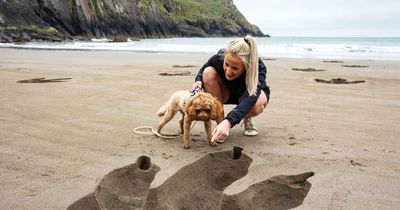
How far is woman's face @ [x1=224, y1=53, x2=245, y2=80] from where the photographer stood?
12.0ft

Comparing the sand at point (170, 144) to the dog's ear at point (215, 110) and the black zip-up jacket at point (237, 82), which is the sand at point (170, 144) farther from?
the black zip-up jacket at point (237, 82)

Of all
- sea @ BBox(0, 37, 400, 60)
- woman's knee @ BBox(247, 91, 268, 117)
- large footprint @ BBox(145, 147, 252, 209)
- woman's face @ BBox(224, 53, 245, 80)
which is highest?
woman's face @ BBox(224, 53, 245, 80)

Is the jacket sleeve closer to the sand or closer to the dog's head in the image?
the dog's head

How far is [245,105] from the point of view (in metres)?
3.61

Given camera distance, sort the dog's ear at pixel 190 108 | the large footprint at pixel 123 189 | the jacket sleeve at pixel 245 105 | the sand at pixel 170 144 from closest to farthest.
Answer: the large footprint at pixel 123 189
the sand at pixel 170 144
the jacket sleeve at pixel 245 105
the dog's ear at pixel 190 108

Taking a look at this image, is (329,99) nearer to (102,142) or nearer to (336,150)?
(336,150)

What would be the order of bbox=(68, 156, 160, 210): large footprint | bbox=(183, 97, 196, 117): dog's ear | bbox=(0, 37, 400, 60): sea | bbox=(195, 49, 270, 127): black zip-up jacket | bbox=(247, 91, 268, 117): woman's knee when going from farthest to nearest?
bbox=(0, 37, 400, 60): sea < bbox=(247, 91, 268, 117): woman's knee < bbox=(195, 49, 270, 127): black zip-up jacket < bbox=(183, 97, 196, 117): dog's ear < bbox=(68, 156, 160, 210): large footprint

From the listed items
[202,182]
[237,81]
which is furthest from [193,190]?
[237,81]

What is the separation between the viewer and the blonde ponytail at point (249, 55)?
11.8 feet

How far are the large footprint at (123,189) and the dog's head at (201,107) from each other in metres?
0.57

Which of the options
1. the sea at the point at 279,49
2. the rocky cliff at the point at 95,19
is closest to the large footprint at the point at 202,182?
the sea at the point at 279,49

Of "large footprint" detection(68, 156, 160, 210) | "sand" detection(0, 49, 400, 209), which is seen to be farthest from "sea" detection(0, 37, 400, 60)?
"large footprint" detection(68, 156, 160, 210)

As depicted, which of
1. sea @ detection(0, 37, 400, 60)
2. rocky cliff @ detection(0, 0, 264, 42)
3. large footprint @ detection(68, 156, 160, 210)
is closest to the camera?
large footprint @ detection(68, 156, 160, 210)

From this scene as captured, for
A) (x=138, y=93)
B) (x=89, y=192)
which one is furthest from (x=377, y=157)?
(x=138, y=93)
